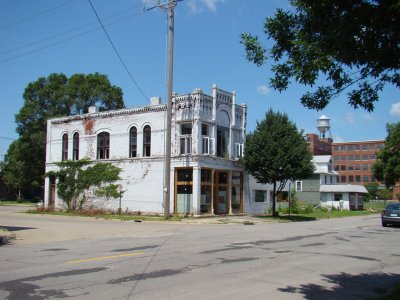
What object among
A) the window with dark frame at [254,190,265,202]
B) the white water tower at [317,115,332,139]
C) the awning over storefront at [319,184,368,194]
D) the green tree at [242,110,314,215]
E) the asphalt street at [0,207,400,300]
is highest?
the white water tower at [317,115,332,139]

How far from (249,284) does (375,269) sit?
4320mm

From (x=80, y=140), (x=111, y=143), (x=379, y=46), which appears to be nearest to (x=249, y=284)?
(x=379, y=46)

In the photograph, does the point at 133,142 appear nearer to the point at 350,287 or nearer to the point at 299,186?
the point at 350,287

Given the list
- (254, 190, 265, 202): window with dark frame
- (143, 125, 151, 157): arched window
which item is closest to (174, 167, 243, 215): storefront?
(254, 190, 265, 202): window with dark frame

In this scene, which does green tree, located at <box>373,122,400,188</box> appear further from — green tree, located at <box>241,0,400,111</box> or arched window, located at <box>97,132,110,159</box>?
green tree, located at <box>241,0,400,111</box>

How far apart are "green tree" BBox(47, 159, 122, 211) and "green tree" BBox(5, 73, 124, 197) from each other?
71.5 feet

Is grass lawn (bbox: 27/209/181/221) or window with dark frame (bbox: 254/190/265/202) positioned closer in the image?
grass lawn (bbox: 27/209/181/221)

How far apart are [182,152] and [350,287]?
25.9m

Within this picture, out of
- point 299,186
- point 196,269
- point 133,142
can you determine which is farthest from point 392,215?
point 299,186

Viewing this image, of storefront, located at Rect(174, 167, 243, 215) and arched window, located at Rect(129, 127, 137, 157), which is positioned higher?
arched window, located at Rect(129, 127, 137, 157)

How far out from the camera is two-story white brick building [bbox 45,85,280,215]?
33.9 m

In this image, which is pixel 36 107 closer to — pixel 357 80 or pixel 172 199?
pixel 172 199

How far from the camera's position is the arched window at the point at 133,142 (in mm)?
37062

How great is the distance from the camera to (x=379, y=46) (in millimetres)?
6254
